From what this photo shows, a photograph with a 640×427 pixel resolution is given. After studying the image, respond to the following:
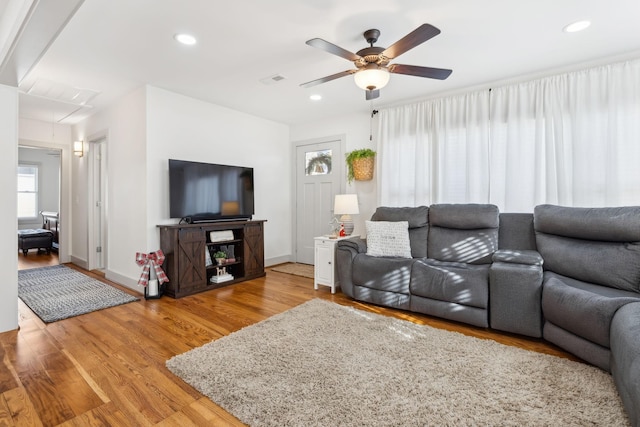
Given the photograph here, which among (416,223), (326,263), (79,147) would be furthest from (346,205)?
(79,147)

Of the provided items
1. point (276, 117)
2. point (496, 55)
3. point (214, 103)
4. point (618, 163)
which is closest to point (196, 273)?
point (214, 103)

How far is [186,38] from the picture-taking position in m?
2.54

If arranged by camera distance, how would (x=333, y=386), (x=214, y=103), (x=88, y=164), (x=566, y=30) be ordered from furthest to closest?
(x=88, y=164)
(x=214, y=103)
(x=566, y=30)
(x=333, y=386)

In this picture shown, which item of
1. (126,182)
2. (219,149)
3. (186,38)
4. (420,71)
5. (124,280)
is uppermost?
(186,38)

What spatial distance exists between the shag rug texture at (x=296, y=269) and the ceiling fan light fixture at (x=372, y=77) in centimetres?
289

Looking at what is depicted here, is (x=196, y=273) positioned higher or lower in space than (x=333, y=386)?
higher

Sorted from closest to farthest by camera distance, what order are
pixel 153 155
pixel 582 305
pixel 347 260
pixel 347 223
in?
pixel 582 305
pixel 347 260
pixel 153 155
pixel 347 223

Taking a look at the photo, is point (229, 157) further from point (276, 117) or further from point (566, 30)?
point (566, 30)

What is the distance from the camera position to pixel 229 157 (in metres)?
4.46

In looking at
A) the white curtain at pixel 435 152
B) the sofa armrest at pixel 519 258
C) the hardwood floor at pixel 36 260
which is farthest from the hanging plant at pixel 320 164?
the hardwood floor at pixel 36 260

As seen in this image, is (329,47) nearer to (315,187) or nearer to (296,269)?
(315,187)

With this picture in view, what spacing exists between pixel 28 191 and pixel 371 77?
9.66 meters

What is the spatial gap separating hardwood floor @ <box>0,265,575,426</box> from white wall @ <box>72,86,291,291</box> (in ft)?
3.33

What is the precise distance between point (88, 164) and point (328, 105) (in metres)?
4.00
